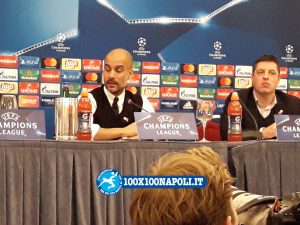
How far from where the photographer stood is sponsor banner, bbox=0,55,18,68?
4742mm

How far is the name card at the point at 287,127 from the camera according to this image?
2625 millimetres

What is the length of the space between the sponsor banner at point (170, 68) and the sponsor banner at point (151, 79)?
0.07 meters

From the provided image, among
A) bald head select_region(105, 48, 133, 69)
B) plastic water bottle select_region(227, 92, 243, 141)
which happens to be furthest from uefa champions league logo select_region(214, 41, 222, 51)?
plastic water bottle select_region(227, 92, 243, 141)

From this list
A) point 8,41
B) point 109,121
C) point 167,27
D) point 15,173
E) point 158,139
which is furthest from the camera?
point 167,27

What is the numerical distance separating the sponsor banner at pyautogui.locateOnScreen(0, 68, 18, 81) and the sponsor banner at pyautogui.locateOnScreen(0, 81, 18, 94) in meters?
0.04

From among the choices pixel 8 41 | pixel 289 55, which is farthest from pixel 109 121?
pixel 289 55

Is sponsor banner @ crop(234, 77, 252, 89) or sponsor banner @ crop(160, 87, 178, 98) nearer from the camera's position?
sponsor banner @ crop(160, 87, 178, 98)

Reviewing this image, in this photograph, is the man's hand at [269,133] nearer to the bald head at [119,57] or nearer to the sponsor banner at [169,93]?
the bald head at [119,57]

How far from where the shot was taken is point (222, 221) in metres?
0.70

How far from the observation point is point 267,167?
8.27 ft

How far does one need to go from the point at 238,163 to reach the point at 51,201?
797 millimetres

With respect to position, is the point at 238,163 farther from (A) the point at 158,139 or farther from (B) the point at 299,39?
(B) the point at 299,39

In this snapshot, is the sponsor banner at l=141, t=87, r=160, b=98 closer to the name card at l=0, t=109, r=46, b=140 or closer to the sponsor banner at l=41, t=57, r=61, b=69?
the sponsor banner at l=41, t=57, r=61, b=69

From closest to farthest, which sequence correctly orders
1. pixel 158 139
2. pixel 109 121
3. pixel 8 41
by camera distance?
pixel 158 139 < pixel 109 121 < pixel 8 41
